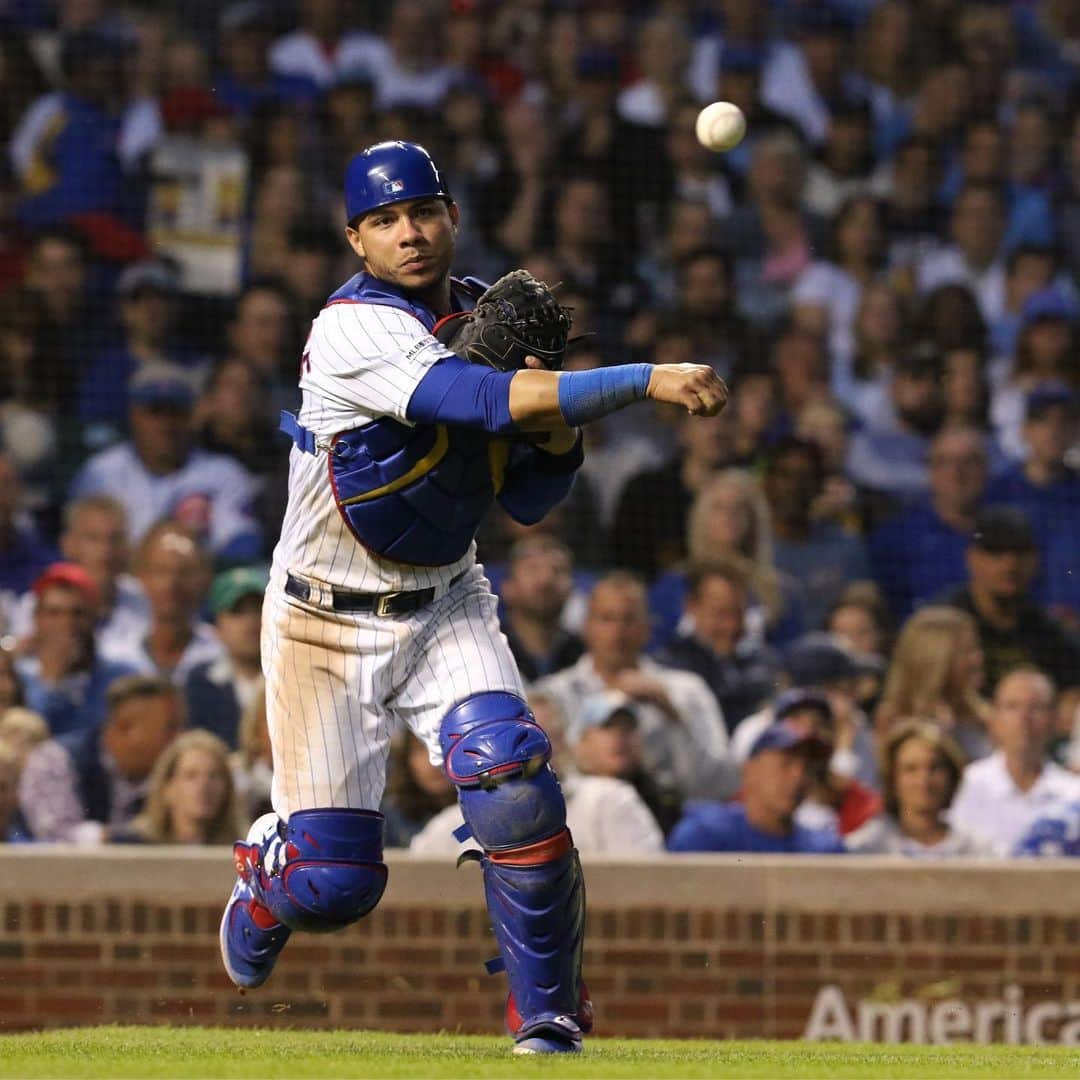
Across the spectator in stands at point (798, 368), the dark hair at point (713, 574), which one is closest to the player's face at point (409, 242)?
the dark hair at point (713, 574)

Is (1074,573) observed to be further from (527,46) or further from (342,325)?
(342,325)

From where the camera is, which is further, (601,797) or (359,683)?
(601,797)

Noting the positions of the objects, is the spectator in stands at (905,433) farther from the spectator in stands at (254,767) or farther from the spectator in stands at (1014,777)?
the spectator in stands at (254,767)

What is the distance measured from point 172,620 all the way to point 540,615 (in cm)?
142

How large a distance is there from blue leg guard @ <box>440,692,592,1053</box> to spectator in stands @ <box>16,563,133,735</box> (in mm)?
3757

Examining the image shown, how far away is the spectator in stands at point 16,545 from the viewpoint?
9.10 metres

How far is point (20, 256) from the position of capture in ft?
34.1

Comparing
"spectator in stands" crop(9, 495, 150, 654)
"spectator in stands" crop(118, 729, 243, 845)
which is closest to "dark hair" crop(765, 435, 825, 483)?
"spectator in stands" crop(9, 495, 150, 654)

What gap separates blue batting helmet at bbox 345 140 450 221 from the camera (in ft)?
16.5

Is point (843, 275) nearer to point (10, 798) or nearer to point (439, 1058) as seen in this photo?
point (10, 798)

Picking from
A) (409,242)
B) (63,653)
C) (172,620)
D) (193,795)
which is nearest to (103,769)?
(193,795)

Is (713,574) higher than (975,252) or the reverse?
the reverse

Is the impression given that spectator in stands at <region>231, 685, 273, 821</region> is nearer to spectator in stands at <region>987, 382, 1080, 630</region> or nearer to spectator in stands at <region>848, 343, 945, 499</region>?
spectator in stands at <region>848, 343, 945, 499</region>

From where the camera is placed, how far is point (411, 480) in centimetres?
496
